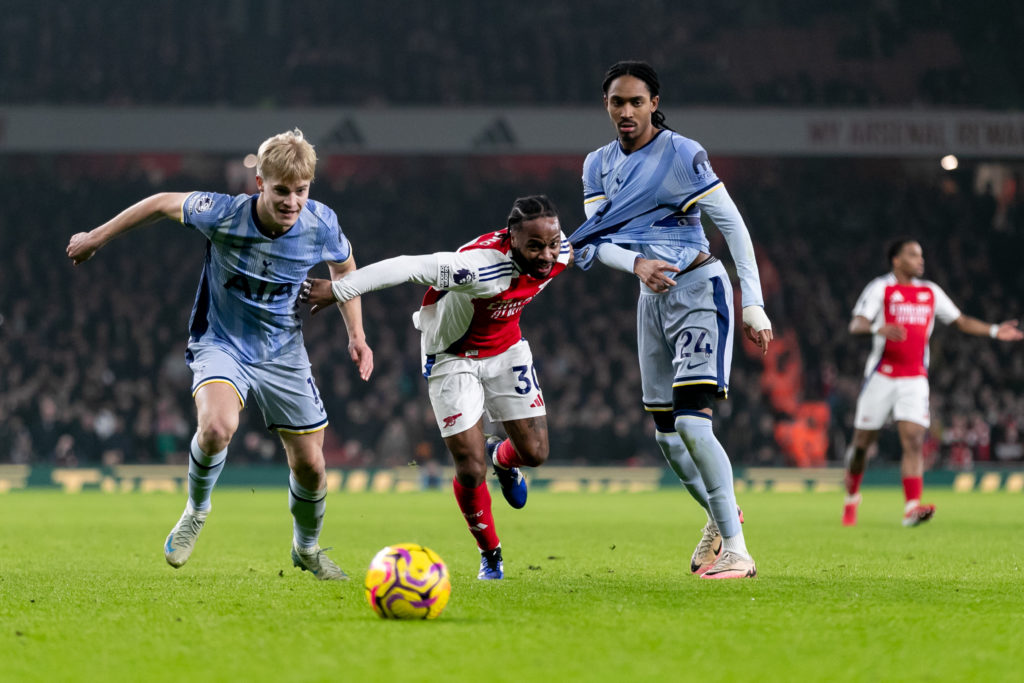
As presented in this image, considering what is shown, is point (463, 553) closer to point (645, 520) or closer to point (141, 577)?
point (141, 577)

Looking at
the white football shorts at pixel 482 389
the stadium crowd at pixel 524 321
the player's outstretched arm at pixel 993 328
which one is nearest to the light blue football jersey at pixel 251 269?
the white football shorts at pixel 482 389

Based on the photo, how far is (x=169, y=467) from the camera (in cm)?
1931

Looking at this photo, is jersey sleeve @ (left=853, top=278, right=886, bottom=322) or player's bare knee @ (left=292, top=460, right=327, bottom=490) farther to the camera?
jersey sleeve @ (left=853, top=278, right=886, bottom=322)

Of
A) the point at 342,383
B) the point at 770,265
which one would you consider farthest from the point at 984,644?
the point at 770,265

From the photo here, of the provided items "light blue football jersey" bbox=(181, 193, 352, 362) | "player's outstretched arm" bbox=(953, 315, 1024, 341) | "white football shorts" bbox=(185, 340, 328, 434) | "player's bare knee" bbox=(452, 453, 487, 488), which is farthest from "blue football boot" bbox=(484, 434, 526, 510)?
"player's outstretched arm" bbox=(953, 315, 1024, 341)

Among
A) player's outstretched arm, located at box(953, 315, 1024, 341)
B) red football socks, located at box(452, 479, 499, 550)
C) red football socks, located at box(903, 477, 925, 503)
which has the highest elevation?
player's outstretched arm, located at box(953, 315, 1024, 341)

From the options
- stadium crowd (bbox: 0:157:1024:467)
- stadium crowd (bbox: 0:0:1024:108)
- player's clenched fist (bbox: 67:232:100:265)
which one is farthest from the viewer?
stadium crowd (bbox: 0:0:1024:108)

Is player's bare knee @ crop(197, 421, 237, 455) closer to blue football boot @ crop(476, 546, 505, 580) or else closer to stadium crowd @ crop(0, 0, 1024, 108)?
blue football boot @ crop(476, 546, 505, 580)

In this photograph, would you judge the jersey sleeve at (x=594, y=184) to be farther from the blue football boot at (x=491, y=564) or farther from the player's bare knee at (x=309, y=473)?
the player's bare knee at (x=309, y=473)

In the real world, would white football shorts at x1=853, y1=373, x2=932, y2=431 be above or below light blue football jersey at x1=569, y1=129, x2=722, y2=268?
→ below

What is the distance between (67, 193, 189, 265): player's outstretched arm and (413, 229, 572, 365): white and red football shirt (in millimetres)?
1293

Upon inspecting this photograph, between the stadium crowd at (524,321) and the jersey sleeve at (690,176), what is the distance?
14.4 m

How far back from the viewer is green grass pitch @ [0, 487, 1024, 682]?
12.0ft

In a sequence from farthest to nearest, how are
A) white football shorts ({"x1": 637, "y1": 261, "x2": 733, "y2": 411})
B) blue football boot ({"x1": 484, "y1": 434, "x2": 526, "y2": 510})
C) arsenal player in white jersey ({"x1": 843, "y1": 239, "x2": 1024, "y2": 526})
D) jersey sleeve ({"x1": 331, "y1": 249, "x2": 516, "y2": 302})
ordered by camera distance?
arsenal player in white jersey ({"x1": 843, "y1": 239, "x2": 1024, "y2": 526}), blue football boot ({"x1": 484, "y1": 434, "x2": 526, "y2": 510}), white football shorts ({"x1": 637, "y1": 261, "x2": 733, "y2": 411}), jersey sleeve ({"x1": 331, "y1": 249, "x2": 516, "y2": 302})
